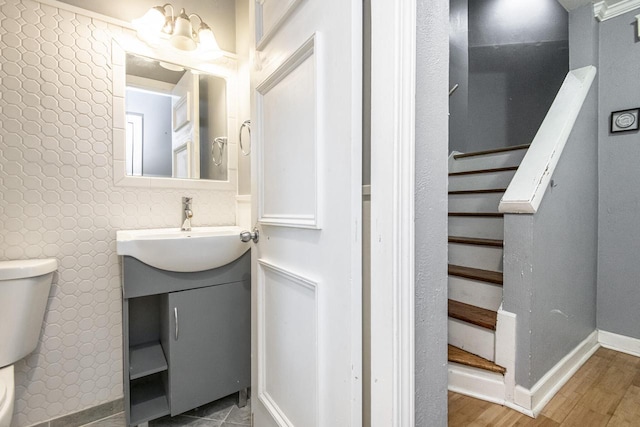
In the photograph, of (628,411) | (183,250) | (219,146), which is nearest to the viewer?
(183,250)

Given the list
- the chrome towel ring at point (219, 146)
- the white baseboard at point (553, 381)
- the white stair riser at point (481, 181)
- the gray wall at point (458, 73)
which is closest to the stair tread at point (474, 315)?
the white baseboard at point (553, 381)

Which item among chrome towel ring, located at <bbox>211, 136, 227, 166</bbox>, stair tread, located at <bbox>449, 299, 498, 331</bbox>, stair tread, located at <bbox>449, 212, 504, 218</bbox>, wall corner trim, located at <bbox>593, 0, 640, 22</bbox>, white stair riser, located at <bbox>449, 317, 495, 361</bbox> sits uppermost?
wall corner trim, located at <bbox>593, 0, 640, 22</bbox>

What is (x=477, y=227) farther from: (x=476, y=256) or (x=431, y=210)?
(x=431, y=210)

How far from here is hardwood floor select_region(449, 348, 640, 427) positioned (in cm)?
124

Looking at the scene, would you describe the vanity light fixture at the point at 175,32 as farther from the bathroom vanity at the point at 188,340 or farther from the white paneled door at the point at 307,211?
the bathroom vanity at the point at 188,340

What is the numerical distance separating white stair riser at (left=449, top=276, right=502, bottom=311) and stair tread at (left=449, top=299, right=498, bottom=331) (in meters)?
0.03

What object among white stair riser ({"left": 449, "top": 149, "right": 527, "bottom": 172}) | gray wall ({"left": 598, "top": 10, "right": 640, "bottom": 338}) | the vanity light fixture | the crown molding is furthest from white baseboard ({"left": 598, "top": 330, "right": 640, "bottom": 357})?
the vanity light fixture

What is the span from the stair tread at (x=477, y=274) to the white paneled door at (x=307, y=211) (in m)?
1.17

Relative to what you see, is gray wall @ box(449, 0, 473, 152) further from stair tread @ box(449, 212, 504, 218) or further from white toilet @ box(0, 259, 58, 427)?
white toilet @ box(0, 259, 58, 427)

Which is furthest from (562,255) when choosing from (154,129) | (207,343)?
(154,129)

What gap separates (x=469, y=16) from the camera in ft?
11.7

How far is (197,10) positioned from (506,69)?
318 cm

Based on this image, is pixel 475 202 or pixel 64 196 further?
pixel 475 202

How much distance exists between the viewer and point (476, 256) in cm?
183
